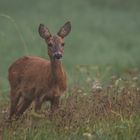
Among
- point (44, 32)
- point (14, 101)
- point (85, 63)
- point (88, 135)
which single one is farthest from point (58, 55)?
point (85, 63)

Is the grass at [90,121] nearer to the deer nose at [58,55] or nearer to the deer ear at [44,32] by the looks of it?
the deer nose at [58,55]

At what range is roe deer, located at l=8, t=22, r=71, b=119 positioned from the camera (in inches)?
455

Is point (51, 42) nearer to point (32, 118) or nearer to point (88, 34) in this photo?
point (32, 118)

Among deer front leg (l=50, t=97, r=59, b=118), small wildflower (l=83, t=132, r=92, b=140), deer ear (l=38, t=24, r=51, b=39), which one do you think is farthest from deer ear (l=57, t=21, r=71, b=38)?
small wildflower (l=83, t=132, r=92, b=140)

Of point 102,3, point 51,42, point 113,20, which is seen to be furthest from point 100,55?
point 51,42

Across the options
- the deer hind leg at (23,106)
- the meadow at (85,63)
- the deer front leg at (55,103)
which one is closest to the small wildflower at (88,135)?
the meadow at (85,63)

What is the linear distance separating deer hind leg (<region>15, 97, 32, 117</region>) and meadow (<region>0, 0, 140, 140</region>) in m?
0.25

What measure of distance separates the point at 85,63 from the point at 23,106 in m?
8.84

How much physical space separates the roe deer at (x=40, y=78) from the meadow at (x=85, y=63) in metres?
0.20

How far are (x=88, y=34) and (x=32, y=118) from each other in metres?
15.8

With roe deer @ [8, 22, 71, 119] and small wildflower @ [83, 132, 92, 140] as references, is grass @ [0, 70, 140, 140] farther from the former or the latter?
roe deer @ [8, 22, 71, 119]

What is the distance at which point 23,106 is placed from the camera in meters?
12.3

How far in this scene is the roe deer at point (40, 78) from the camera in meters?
11.5

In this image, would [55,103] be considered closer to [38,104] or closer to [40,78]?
[38,104]
